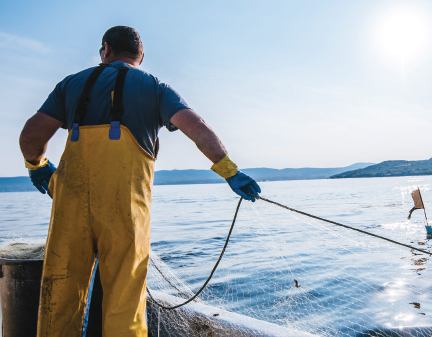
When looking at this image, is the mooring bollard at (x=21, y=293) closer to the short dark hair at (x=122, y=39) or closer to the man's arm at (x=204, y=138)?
the man's arm at (x=204, y=138)

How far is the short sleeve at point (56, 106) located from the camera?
1.87m

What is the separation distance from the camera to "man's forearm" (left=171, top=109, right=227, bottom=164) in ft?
5.84

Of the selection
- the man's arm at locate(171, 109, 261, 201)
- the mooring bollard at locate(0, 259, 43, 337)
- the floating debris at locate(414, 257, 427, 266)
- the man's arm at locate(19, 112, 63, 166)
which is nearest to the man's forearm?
the man's arm at locate(171, 109, 261, 201)

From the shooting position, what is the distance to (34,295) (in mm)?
2277

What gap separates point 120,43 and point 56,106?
0.55 metres

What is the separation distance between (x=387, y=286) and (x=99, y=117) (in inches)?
203

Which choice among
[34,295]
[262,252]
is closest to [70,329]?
[34,295]

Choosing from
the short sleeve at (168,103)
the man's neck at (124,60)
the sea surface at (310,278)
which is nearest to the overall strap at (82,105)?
the man's neck at (124,60)

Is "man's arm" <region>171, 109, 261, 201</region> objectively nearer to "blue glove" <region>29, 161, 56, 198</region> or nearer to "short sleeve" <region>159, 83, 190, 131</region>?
"short sleeve" <region>159, 83, 190, 131</region>

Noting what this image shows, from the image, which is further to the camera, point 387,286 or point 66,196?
point 387,286

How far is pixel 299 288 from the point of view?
4973 mm

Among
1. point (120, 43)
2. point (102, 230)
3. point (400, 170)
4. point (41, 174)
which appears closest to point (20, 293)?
point (41, 174)

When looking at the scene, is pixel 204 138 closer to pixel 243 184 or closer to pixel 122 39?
pixel 243 184

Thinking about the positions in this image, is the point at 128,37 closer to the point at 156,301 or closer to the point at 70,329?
the point at 70,329
